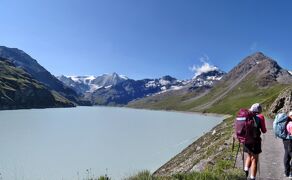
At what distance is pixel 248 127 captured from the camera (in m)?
13.9

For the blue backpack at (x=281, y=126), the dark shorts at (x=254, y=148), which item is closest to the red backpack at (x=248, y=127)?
the dark shorts at (x=254, y=148)

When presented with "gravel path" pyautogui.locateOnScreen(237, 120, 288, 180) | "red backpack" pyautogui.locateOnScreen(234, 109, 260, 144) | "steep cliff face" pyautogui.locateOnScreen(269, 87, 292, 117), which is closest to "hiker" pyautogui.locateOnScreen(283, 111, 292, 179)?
"gravel path" pyautogui.locateOnScreen(237, 120, 288, 180)

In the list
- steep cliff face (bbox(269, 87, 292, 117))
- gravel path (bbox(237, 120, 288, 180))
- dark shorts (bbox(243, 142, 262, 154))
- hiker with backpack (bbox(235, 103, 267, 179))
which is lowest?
gravel path (bbox(237, 120, 288, 180))

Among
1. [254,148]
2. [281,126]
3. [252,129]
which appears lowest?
[254,148]

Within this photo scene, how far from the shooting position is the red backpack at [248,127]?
13938 millimetres

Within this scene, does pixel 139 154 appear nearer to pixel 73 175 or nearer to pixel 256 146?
pixel 73 175

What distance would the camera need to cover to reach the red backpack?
13.9 meters

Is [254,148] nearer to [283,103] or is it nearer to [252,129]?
[252,129]

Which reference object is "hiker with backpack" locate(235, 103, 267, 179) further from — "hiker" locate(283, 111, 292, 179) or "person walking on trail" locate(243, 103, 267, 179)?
"hiker" locate(283, 111, 292, 179)

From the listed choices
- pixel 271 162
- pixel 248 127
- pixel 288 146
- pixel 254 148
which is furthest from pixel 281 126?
pixel 271 162

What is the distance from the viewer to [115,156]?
49062mm

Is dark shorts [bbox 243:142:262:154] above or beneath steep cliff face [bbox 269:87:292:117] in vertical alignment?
beneath

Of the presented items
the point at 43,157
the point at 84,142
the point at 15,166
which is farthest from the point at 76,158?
the point at 84,142

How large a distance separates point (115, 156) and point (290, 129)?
3556 centimetres
